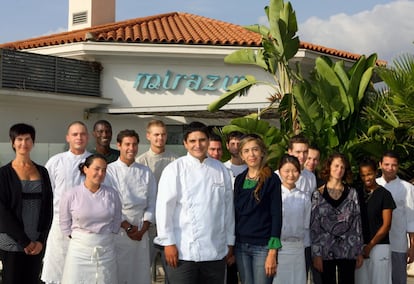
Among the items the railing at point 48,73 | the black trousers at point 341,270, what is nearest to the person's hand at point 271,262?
the black trousers at point 341,270

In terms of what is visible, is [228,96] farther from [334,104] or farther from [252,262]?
[252,262]

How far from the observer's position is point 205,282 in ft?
17.3

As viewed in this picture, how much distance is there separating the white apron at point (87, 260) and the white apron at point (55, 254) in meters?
0.49

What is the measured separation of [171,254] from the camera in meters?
5.10

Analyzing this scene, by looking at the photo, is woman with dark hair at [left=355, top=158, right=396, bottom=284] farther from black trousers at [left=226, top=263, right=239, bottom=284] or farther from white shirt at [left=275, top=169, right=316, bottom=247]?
black trousers at [left=226, top=263, right=239, bottom=284]

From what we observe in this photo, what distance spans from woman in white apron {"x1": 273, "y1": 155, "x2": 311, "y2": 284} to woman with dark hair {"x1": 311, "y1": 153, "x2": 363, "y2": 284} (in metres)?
0.23

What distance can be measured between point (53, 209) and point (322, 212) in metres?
2.52

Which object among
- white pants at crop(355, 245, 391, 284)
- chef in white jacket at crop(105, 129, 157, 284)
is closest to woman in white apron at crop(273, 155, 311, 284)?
white pants at crop(355, 245, 391, 284)

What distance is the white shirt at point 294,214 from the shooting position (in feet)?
18.7

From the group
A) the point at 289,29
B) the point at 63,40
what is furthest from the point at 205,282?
the point at 63,40

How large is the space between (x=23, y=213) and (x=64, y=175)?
0.70 m

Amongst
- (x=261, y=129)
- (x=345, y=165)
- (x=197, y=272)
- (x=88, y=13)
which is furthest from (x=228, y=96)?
(x=88, y=13)

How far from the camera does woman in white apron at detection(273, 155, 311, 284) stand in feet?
18.5

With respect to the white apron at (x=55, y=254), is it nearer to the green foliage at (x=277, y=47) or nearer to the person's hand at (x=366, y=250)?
the person's hand at (x=366, y=250)
